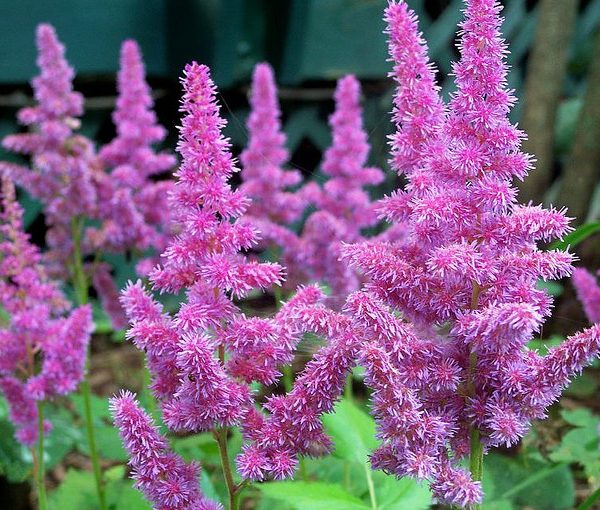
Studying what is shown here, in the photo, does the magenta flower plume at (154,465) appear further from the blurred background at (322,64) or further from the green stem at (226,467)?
the blurred background at (322,64)

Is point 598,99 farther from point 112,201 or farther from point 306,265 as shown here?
point 112,201

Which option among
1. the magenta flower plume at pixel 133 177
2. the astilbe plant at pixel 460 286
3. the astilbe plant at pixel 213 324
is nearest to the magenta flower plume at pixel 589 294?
the astilbe plant at pixel 460 286

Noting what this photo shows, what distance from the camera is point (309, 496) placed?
51.0 inches

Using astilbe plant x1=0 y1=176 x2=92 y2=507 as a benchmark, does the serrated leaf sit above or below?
below

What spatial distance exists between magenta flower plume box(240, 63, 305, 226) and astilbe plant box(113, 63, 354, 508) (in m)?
1.36

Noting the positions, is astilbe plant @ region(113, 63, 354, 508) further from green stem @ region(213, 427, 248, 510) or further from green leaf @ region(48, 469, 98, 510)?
green leaf @ region(48, 469, 98, 510)

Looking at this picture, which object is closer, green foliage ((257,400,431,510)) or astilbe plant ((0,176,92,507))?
green foliage ((257,400,431,510))

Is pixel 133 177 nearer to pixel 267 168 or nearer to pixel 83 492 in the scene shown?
pixel 267 168

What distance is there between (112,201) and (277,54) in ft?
3.41

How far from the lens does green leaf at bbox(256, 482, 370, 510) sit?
1.27 m

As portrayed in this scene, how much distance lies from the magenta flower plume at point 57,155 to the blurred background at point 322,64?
45 centimetres

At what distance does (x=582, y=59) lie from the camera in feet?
11.0

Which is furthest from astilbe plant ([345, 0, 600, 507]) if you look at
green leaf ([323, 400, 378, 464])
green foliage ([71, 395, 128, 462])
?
green foliage ([71, 395, 128, 462])

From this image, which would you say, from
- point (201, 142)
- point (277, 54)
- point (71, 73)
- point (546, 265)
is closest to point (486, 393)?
point (546, 265)
